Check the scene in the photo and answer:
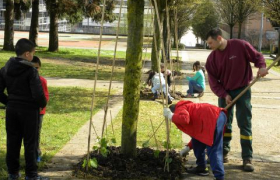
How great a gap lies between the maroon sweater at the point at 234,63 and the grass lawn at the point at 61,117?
2.50 meters

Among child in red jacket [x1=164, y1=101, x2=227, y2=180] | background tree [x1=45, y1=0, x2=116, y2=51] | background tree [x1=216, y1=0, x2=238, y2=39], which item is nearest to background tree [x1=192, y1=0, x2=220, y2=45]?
background tree [x1=216, y1=0, x2=238, y2=39]

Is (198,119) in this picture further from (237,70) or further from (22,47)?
(22,47)

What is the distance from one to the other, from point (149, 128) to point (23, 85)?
3.74m

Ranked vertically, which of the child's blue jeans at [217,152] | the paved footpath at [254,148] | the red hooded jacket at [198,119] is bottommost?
the paved footpath at [254,148]

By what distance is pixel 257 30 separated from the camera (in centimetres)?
5616

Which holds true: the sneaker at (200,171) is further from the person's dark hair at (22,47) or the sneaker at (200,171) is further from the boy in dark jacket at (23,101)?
the person's dark hair at (22,47)

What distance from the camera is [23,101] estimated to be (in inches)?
194

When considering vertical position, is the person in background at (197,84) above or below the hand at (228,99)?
below

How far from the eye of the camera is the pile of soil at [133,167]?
5.39 meters

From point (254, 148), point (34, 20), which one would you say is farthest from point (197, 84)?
point (34, 20)

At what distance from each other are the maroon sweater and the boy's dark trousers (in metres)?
2.42

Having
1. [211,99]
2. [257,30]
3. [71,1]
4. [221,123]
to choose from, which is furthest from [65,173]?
[257,30]

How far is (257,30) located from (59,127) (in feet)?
168

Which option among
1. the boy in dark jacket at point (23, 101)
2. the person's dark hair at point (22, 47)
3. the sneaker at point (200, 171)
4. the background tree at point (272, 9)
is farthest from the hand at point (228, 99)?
the background tree at point (272, 9)
